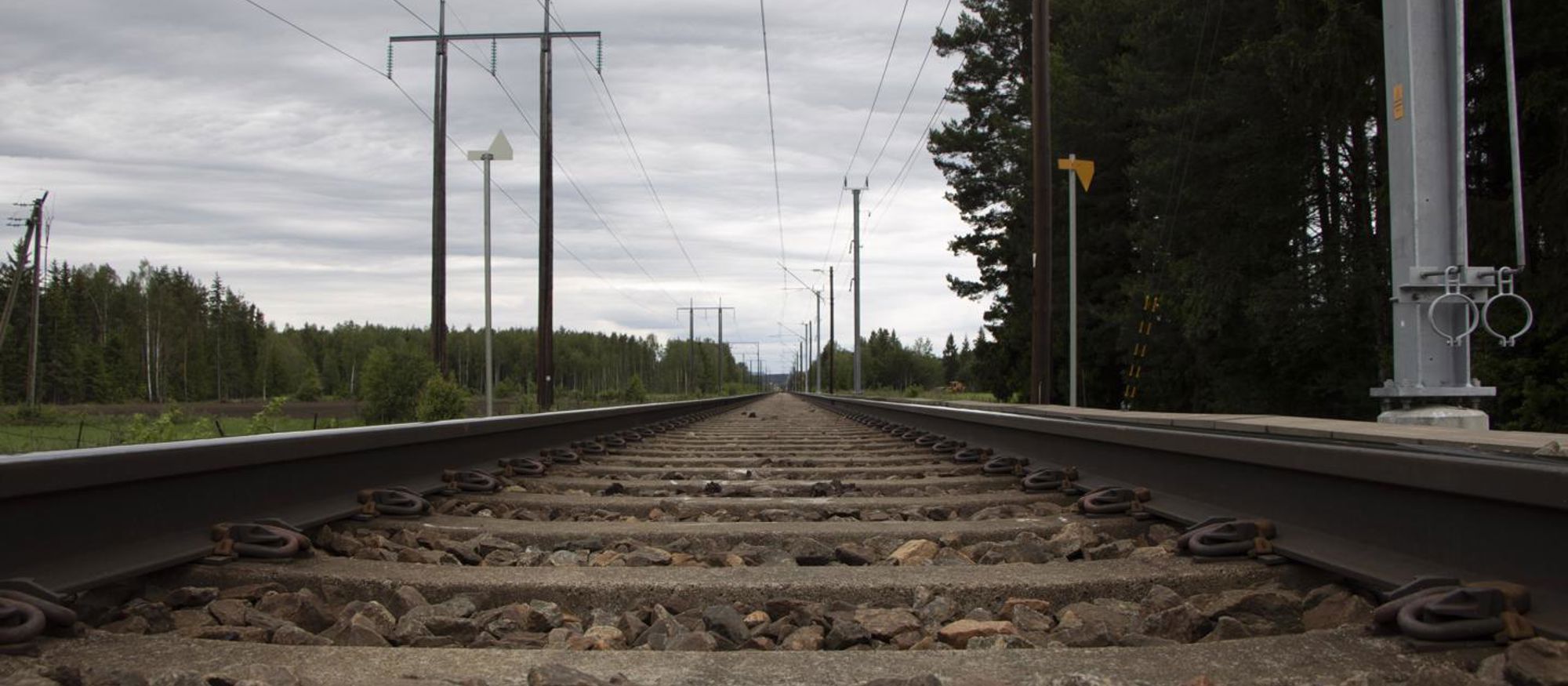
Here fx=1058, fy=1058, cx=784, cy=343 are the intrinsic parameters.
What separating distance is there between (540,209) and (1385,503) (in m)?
24.1

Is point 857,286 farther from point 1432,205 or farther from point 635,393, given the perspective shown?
point 1432,205

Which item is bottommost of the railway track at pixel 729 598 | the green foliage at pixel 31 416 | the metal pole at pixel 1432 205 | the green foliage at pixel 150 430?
the green foliage at pixel 31 416

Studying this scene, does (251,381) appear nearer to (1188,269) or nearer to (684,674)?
(1188,269)

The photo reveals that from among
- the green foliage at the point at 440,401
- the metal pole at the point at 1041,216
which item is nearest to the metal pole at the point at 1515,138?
the metal pole at the point at 1041,216

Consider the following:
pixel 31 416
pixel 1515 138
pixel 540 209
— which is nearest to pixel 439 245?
pixel 540 209

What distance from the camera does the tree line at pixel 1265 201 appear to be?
1391 cm

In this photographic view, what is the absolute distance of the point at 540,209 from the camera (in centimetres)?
2523

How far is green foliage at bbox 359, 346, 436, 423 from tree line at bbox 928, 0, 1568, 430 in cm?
1825

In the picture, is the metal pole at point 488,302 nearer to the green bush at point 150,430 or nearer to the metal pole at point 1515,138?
the green bush at point 150,430

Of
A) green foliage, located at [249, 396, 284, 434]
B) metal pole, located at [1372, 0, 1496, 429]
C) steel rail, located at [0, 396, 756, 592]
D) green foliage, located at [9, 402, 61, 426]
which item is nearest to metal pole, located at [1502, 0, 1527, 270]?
metal pole, located at [1372, 0, 1496, 429]

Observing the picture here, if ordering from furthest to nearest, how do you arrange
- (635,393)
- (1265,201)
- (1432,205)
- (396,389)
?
(635,393) < (396,389) < (1265,201) < (1432,205)

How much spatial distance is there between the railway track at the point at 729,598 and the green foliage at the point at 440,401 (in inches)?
694

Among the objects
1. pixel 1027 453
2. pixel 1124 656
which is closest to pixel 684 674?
pixel 1124 656

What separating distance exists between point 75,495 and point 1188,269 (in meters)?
21.6
